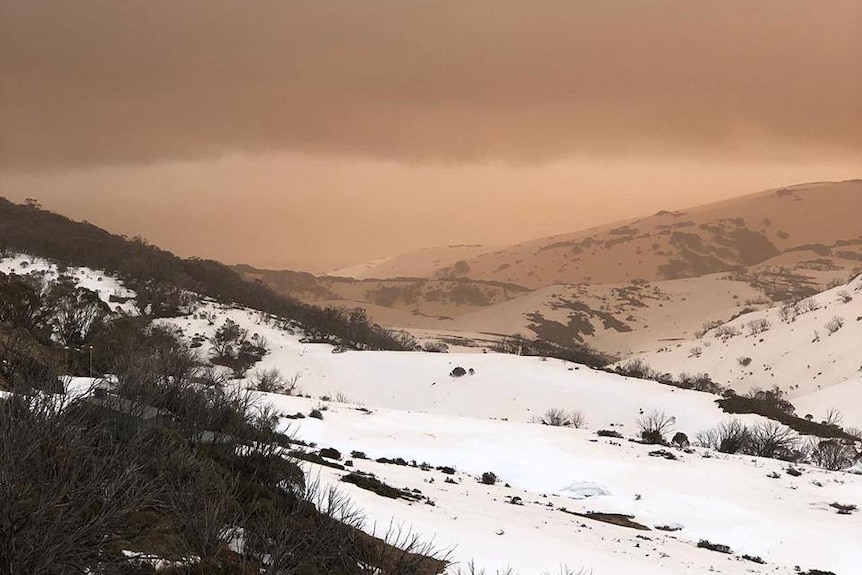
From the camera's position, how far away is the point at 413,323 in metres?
82.8

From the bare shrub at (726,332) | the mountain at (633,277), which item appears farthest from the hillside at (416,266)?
the bare shrub at (726,332)

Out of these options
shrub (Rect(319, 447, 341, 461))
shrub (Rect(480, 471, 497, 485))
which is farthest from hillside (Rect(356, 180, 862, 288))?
shrub (Rect(319, 447, 341, 461))

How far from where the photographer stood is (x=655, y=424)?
80.5 ft

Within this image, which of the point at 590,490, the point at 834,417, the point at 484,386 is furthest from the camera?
the point at 484,386

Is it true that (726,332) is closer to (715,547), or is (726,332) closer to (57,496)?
(715,547)

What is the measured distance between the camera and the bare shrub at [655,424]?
20891 mm

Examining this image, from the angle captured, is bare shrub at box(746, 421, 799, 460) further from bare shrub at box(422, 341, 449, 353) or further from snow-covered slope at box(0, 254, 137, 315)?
snow-covered slope at box(0, 254, 137, 315)

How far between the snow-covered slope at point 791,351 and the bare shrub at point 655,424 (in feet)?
23.1

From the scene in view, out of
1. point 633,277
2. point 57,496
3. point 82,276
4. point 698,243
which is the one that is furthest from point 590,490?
point 698,243

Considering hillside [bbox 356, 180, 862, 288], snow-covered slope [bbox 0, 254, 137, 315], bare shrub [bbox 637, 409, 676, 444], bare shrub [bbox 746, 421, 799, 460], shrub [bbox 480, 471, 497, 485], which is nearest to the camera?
shrub [bbox 480, 471, 497, 485]

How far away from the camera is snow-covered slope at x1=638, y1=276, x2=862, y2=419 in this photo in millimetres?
30172

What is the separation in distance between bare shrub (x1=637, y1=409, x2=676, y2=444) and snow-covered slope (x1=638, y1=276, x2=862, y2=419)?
7.04 metres

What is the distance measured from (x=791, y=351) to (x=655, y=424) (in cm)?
1594

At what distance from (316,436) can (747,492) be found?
11.3m
